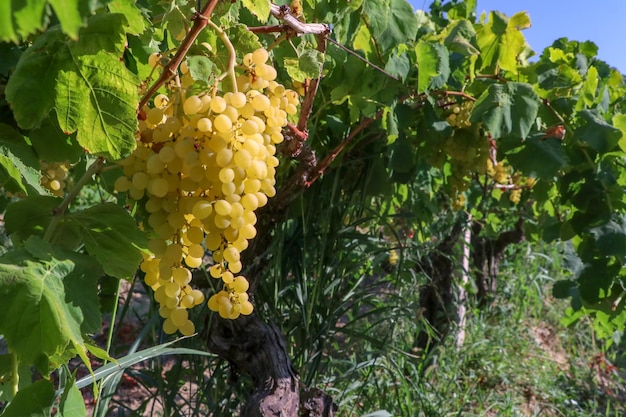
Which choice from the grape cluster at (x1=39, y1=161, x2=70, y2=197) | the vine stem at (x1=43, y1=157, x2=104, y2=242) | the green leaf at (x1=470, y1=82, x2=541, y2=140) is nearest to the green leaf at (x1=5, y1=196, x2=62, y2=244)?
the vine stem at (x1=43, y1=157, x2=104, y2=242)

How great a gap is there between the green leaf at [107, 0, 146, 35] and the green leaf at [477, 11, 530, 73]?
4.13 feet

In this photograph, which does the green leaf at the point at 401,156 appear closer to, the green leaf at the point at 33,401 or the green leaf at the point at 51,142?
the green leaf at the point at 51,142

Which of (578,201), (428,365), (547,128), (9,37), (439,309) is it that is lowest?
(428,365)

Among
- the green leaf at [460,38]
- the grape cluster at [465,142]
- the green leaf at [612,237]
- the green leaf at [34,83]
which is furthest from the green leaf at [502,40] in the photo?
the green leaf at [34,83]

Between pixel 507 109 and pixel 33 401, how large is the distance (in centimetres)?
130

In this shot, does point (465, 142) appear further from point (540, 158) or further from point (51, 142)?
point (51, 142)

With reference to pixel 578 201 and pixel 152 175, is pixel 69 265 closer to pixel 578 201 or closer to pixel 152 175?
pixel 152 175

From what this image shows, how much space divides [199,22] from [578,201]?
158 cm

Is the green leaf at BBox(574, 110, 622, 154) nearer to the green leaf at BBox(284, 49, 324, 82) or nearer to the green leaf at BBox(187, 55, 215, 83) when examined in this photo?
the green leaf at BBox(284, 49, 324, 82)

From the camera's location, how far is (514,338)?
4.69 m

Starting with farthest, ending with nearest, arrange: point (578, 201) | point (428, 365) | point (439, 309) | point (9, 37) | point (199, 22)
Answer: point (439, 309) < point (428, 365) < point (578, 201) < point (199, 22) < point (9, 37)

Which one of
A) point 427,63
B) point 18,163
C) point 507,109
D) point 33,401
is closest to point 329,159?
point 427,63

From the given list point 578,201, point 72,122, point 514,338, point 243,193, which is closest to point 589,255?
point 578,201

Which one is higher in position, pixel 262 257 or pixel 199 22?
pixel 199 22
